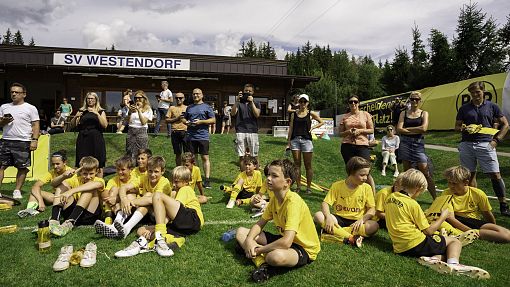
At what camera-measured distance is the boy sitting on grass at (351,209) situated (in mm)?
3990

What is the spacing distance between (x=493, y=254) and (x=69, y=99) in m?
20.0

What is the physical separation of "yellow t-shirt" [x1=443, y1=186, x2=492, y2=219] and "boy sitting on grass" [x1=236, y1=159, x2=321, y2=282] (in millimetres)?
2207

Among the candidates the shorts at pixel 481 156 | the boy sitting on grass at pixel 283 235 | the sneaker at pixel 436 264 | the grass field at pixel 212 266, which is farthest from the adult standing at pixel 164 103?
the sneaker at pixel 436 264

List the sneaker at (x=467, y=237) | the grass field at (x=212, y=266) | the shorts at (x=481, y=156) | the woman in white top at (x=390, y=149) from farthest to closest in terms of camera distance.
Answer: the woman in white top at (x=390, y=149) → the shorts at (x=481, y=156) → the sneaker at (x=467, y=237) → the grass field at (x=212, y=266)

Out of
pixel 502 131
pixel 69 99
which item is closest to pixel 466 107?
pixel 502 131

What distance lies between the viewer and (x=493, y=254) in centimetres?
367

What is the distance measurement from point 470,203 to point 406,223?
1397 millimetres

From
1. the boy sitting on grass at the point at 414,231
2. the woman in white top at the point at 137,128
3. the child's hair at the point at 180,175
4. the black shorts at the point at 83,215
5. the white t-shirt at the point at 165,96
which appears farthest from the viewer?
the white t-shirt at the point at 165,96

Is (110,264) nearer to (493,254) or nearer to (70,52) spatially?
(493,254)

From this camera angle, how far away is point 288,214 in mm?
3170

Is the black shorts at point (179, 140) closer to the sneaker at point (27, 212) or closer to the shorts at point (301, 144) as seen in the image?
the shorts at point (301, 144)

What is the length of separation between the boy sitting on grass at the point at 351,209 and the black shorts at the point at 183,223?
154 centimetres

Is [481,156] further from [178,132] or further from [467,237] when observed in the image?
[178,132]

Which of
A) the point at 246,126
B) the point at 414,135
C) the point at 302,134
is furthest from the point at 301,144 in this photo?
the point at 414,135
